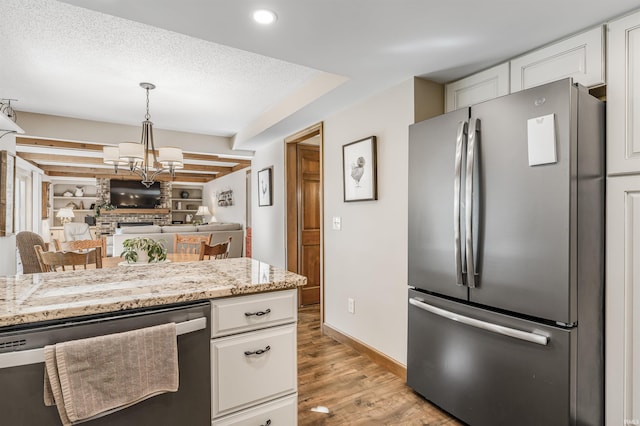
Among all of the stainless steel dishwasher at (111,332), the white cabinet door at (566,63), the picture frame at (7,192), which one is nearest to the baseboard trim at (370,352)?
the stainless steel dishwasher at (111,332)

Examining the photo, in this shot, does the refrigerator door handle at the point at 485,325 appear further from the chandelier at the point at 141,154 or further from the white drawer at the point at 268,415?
the chandelier at the point at 141,154

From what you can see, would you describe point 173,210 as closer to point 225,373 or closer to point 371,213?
point 371,213

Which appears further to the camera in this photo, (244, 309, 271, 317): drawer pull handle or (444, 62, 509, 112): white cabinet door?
(444, 62, 509, 112): white cabinet door

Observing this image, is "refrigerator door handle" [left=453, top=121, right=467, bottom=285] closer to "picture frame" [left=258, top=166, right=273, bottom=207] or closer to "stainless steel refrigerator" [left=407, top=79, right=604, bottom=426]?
"stainless steel refrigerator" [left=407, top=79, right=604, bottom=426]

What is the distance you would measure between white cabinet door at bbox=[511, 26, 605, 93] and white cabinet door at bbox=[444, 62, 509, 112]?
0.06 m

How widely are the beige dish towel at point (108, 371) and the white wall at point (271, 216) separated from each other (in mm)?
3007

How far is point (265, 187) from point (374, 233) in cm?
234

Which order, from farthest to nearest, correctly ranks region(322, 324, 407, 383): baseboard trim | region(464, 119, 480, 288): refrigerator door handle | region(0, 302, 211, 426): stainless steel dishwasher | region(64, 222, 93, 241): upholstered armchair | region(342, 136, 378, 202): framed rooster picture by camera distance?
region(64, 222, 93, 241): upholstered armchair < region(342, 136, 378, 202): framed rooster picture < region(322, 324, 407, 383): baseboard trim < region(464, 119, 480, 288): refrigerator door handle < region(0, 302, 211, 426): stainless steel dishwasher

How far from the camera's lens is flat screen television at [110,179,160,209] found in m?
10.5

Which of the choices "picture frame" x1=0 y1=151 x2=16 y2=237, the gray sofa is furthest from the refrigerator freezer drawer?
"picture frame" x1=0 y1=151 x2=16 y2=237

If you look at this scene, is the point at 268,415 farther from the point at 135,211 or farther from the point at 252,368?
the point at 135,211

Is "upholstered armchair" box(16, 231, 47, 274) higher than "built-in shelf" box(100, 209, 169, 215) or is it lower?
Result: lower

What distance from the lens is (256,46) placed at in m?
1.91

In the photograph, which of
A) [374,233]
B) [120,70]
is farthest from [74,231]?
[374,233]
